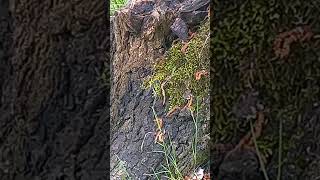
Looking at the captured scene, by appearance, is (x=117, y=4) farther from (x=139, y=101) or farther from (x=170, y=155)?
(x=170, y=155)

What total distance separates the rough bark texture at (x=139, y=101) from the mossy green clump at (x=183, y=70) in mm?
51

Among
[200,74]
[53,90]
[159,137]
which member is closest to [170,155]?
[159,137]

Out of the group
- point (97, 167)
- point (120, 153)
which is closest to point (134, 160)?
point (120, 153)

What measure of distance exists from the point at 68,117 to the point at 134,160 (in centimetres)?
136

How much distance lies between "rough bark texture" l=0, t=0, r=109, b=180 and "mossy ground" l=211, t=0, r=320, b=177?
12cm

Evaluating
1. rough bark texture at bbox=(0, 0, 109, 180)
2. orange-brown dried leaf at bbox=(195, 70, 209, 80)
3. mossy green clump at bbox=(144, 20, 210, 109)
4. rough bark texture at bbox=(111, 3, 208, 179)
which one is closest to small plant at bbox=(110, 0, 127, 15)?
rough bark texture at bbox=(111, 3, 208, 179)

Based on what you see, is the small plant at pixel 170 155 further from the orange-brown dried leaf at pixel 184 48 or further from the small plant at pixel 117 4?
the small plant at pixel 117 4

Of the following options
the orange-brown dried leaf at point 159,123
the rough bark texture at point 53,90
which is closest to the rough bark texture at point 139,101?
the orange-brown dried leaf at point 159,123

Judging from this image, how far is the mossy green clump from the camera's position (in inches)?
86.1

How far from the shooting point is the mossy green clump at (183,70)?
7.18 ft

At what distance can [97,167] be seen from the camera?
700 mm

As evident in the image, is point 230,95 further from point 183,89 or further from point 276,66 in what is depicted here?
point 183,89

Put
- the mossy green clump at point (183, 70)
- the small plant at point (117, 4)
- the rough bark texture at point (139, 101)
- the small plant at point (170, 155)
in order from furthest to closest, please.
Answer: the small plant at point (117, 4) < the mossy green clump at point (183, 70) < the rough bark texture at point (139, 101) < the small plant at point (170, 155)

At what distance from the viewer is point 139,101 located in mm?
2299
